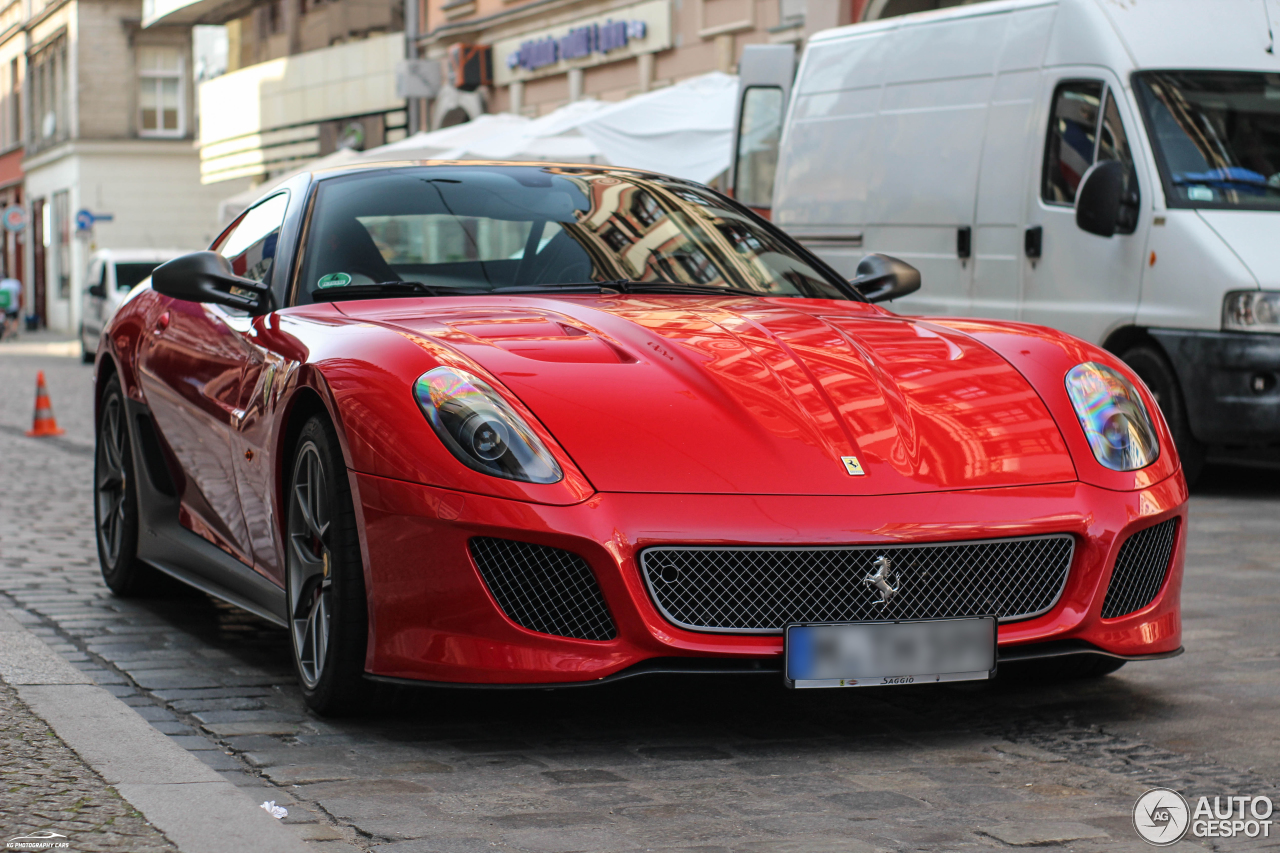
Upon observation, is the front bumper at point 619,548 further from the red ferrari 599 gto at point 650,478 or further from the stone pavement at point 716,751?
the stone pavement at point 716,751

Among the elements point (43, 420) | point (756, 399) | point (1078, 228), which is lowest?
point (43, 420)

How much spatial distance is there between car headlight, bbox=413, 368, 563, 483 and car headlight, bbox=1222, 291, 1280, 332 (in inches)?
233

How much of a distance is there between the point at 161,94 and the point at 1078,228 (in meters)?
47.5

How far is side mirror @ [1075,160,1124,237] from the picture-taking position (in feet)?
31.3

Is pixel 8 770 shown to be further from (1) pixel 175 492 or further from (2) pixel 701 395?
(1) pixel 175 492

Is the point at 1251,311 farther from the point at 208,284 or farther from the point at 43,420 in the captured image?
the point at 43,420

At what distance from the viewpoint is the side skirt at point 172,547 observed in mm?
5059

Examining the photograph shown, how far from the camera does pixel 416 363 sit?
4.23 metres

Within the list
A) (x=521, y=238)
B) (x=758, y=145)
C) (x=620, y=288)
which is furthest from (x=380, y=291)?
(x=758, y=145)

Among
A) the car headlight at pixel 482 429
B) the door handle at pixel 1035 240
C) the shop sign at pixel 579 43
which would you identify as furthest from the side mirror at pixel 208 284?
the shop sign at pixel 579 43

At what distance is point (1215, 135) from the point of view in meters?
9.62

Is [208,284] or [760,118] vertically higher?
[760,118]

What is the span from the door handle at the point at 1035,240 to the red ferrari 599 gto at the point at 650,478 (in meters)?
5.37

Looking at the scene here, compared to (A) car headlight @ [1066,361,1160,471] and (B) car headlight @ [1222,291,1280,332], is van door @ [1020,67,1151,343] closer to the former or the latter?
(B) car headlight @ [1222,291,1280,332]
